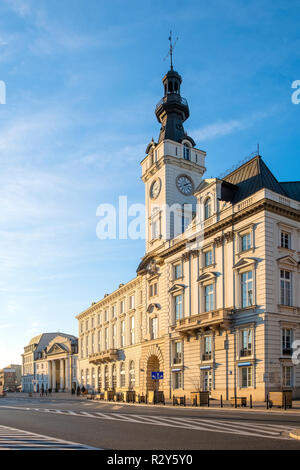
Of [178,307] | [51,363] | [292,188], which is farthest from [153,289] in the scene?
[51,363]

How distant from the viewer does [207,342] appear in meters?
43.0

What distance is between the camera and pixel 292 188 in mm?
45000

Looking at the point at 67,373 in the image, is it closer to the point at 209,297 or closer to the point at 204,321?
the point at 209,297

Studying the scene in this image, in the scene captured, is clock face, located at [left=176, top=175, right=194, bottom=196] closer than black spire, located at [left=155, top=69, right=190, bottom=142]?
Yes

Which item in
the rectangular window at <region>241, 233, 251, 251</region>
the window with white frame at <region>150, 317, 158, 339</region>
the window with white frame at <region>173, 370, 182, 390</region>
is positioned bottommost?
the window with white frame at <region>173, 370, 182, 390</region>

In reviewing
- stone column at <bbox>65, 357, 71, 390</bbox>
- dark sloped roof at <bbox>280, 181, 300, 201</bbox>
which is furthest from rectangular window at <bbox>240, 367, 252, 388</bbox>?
stone column at <bbox>65, 357, 71, 390</bbox>

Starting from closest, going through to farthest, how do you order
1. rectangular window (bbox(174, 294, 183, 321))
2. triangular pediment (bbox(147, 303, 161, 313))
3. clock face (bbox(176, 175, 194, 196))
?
1. rectangular window (bbox(174, 294, 183, 321))
2. triangular pediment (bbox(147, 303, 161, 313))
3. clock face (bbox(176, 175, 194, 196))

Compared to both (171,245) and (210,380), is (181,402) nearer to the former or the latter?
(210,380)

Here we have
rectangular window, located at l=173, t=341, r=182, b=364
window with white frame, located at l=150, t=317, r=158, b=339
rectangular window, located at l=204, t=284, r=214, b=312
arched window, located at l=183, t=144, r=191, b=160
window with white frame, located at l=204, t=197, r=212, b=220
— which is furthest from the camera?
arched window, located at l=183, t=144, r=191, b=160

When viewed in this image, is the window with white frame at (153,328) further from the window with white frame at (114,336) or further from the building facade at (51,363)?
the building facade at (51,363)

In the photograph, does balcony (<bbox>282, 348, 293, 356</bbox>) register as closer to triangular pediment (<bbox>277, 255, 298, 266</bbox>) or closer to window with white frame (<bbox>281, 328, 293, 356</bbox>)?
window with white frame (<bbox>281, 328, 293, 356</bbox>)

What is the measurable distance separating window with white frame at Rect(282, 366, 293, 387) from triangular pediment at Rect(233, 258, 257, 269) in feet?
26.9

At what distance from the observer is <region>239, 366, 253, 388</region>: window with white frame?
3709cm
